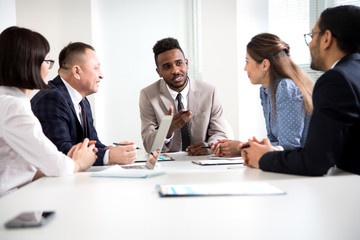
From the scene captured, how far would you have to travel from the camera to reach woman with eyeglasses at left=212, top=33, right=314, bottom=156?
94.2 inches

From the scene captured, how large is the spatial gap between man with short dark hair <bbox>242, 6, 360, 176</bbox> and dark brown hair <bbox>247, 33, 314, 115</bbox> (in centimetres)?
82

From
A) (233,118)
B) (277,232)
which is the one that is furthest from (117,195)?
(233,118)

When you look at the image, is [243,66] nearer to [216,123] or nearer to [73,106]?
[216,123]

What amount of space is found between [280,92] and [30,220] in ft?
6.27

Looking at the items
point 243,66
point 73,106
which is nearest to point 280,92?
point 73,106

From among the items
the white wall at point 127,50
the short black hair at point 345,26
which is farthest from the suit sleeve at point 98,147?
the white wall at point 127,50

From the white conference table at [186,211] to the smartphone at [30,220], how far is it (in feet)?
0.05

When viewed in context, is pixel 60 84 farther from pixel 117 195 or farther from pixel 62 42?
pixel 62 42

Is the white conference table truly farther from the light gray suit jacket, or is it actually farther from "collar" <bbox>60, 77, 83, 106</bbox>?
the light gray suit jacket

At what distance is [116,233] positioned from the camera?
853 millimetres

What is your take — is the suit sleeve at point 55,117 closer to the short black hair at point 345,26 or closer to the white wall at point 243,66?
the short black hair at point 345,26

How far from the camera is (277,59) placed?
268 cm

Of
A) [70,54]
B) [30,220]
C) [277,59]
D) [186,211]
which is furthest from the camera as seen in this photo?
[70,54]

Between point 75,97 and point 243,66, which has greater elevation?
point 243,66
